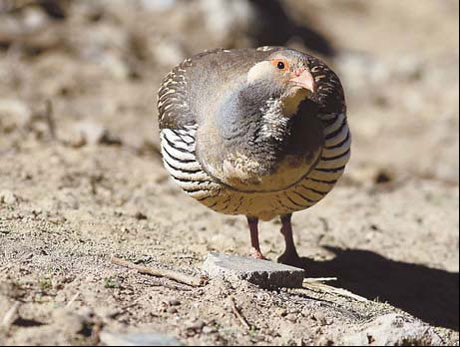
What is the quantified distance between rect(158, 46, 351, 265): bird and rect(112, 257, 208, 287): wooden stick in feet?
3.00

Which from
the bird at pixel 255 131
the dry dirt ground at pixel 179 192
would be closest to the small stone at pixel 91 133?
the dry dirt ground at pixel 179 192

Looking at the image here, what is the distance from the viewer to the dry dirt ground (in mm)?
4645

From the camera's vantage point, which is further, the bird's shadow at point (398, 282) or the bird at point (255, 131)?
the bird's shadow at point (398, 282)

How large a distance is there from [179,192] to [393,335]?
4623 millimetres

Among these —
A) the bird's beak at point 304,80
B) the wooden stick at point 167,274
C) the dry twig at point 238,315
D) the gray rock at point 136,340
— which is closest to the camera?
the gray rock at point 136,340

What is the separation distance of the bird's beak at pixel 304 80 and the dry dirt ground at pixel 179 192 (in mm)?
1329

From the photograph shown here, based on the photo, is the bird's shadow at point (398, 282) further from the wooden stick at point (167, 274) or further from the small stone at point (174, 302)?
the small stone at point (174, 302)

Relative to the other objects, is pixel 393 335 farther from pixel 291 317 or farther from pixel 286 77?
pixel 286 77

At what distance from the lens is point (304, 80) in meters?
5.60

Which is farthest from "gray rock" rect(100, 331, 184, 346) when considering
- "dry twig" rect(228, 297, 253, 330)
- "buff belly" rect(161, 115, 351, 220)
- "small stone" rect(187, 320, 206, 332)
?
"buff belly" rect(161, 115, 351, 220)

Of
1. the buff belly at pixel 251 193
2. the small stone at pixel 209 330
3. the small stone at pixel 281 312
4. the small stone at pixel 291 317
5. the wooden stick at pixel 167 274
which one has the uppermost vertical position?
the buff belly at pixel 251 193

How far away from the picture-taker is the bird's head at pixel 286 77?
18.5ft

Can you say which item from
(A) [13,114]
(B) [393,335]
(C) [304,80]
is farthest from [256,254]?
(A) [13,114]

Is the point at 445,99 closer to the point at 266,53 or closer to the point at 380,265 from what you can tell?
the point at 380,265
